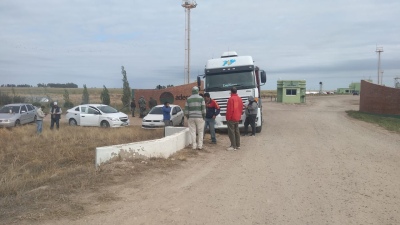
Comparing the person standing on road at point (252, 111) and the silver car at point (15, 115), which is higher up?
the person standing on road at point (252, 111)

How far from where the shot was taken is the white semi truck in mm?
15100

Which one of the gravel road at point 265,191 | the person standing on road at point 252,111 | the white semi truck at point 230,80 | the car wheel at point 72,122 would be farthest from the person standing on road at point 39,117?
the gravel road at point 265,191

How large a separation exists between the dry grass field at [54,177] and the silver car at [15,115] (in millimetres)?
8253

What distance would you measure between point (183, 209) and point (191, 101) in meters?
5.56

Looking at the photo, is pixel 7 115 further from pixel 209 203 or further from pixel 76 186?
pixel 209 203

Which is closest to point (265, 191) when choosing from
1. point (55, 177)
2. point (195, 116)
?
point (55, 177)

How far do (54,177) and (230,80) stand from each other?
9223mm

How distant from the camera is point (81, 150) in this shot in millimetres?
12500

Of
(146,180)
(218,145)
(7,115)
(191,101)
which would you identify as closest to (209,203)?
(146,180)

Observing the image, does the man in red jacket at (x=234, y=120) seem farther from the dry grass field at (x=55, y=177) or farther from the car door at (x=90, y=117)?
Answer: the car door at (x=90, y=117)

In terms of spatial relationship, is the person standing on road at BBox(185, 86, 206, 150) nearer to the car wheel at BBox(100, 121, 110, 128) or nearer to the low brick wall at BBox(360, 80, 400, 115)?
the car wheel at BBox(100, 121, 110, 128)

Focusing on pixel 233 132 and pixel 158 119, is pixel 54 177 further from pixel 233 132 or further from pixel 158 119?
pixel 158 119

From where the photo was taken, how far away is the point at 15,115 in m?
22.6

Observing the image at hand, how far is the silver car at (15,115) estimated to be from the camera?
72.2ft
